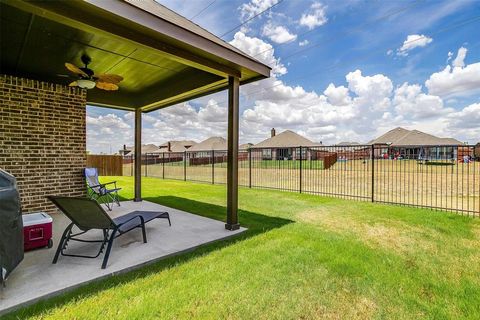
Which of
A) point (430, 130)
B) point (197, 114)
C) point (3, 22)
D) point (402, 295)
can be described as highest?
point (197, 114)

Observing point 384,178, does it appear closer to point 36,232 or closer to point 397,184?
point 397,184

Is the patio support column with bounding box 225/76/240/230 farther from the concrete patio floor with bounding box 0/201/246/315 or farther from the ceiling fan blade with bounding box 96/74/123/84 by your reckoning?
the ceiling fan blade with bounding box 96/74/123/84

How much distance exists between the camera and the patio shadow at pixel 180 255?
216 cm

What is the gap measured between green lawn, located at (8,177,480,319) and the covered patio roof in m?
1.30

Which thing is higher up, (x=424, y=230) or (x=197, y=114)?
(x=197, y=114)

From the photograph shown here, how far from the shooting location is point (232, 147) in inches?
170

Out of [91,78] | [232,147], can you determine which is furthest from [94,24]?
[232,147]

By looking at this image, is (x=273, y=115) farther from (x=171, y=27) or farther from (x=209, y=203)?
(x=171, y=27)

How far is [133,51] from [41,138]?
9.98 ft

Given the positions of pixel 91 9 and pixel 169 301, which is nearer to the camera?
pixel 169 301

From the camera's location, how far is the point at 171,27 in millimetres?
3035

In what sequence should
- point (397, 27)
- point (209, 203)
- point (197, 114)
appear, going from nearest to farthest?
1. point (209, 203)
2. point (397, 27)
3. point (197, 114)

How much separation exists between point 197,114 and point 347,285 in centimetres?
3819

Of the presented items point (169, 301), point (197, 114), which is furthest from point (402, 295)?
point (197, 114)
